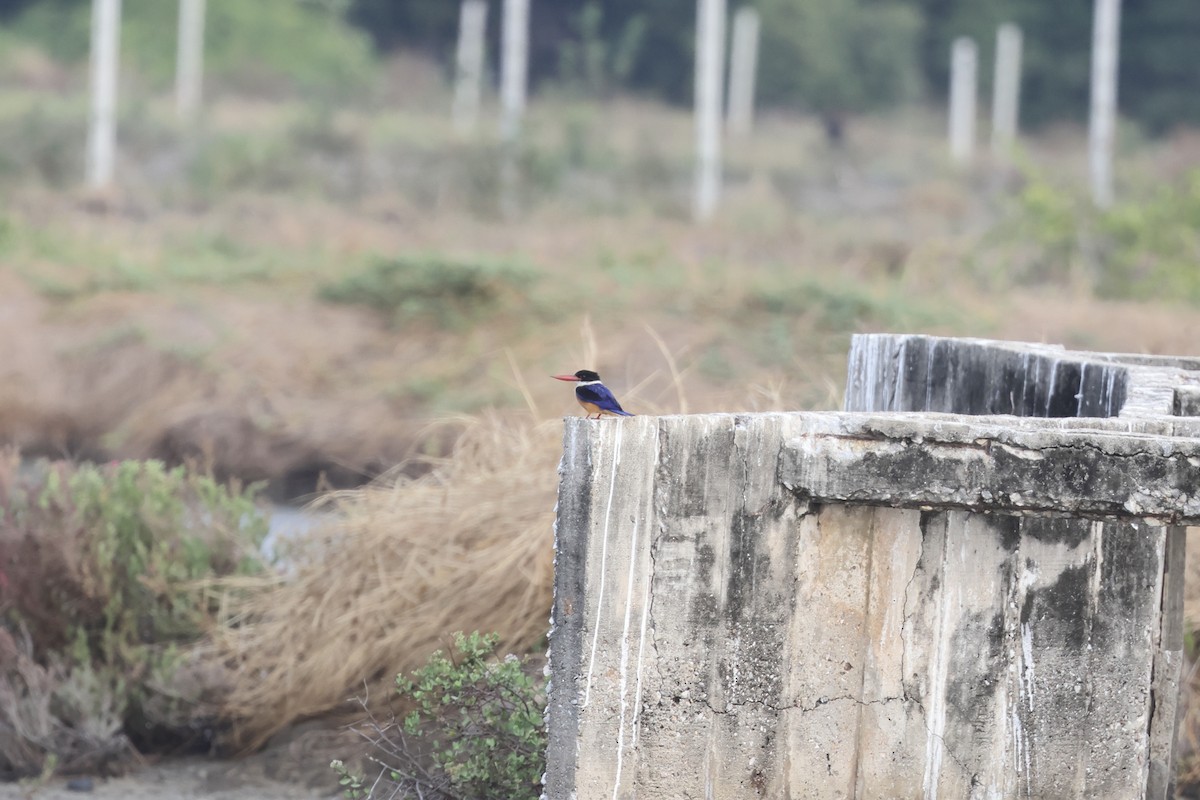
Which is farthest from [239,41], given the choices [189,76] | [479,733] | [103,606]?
[479,733]

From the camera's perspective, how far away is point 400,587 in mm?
5652

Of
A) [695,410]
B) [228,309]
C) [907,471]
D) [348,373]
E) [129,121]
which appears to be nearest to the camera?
[907,471]

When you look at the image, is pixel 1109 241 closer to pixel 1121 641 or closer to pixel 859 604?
pixel 1121 641

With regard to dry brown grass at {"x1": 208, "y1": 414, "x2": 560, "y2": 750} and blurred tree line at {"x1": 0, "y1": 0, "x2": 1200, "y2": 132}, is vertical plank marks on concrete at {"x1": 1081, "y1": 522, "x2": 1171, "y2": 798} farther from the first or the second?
blurred tree line at {"x1": 0, "y1": 0, "x2": 1200, "y2": 132}

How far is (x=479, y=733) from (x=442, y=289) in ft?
32.0

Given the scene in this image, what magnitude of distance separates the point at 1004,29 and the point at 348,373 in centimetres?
2445

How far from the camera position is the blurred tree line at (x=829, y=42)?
111 ft

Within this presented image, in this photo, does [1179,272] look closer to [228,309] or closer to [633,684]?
[228,309]

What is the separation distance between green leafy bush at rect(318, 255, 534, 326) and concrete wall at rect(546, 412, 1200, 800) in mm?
10478

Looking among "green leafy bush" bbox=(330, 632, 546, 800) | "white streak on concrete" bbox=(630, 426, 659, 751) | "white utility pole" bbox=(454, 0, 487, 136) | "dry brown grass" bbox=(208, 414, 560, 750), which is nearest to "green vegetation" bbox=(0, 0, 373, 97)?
"white utility pole" bbox=(454, 0, 487, 136)

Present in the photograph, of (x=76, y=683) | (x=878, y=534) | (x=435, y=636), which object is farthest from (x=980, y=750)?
(x=76, y=683)

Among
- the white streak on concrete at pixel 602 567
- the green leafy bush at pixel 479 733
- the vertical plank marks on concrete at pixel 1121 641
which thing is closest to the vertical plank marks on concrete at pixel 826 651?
the white streak on concrete at pixel 602 567

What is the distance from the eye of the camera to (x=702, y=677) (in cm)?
328

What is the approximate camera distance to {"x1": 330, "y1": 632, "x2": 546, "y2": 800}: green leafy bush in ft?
13.9
